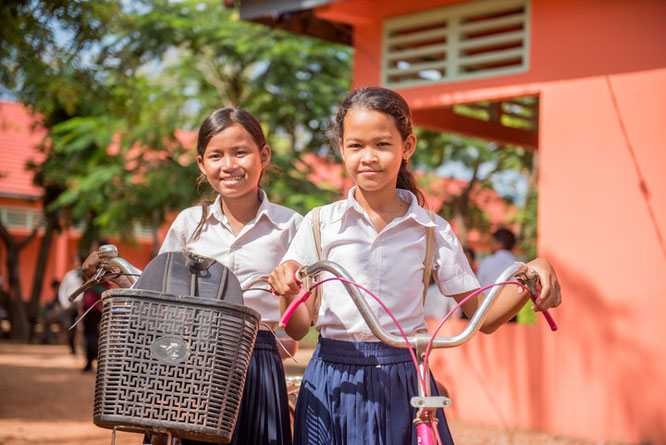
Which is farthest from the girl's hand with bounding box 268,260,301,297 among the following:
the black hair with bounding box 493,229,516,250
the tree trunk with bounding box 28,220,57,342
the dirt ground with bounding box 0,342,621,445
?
the tree trunk with bounding box 28,220,57,342

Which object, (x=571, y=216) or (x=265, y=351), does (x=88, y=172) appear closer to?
(x=571, y=216)

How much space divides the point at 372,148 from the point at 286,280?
51cm

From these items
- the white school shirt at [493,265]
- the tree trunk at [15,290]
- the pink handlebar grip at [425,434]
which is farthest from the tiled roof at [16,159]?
the pink handlebar grip at [425,434]

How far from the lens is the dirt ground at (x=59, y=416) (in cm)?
707

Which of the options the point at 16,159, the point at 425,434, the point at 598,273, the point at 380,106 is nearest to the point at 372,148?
the point at 380,106

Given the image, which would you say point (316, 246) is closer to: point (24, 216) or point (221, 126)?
point (221, 126)

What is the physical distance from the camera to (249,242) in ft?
10.6

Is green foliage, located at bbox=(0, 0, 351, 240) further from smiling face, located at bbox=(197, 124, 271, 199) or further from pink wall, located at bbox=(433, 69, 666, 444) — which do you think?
smiling face, located at bbox=(197, 124, 271, 199)

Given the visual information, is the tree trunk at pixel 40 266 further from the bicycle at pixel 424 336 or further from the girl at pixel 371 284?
the bicycle at pixel 424 336

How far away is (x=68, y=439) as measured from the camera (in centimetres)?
713

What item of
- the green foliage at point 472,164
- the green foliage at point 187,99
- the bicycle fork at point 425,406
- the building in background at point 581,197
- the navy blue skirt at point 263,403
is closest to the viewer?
the bicycle fork at point 425,406

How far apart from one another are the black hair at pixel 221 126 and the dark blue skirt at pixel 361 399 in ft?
3.21

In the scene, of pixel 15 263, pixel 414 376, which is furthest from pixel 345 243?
pixel 15 263

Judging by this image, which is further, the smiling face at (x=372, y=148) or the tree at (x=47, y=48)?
the tree at (x=47, y=48)
